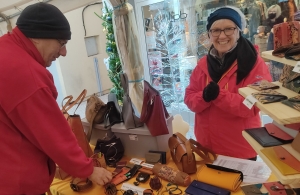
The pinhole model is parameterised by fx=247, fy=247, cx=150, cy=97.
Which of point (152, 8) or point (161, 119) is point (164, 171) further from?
point (152, 8)

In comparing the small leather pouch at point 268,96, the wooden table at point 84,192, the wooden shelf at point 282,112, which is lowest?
the wooden table at point 84,192

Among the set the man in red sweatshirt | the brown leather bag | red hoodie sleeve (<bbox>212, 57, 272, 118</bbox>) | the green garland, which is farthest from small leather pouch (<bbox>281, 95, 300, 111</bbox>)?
the green garland

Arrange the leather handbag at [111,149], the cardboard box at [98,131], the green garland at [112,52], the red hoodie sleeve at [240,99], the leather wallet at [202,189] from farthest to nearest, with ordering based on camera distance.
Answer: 1. the green garland at [112,52]
2. the cardboard box at [98,131]
3. the leather handbag at [111,149]
4. the red hoodie sleeve at [240,99]
5. the leather wallet at [202,189]

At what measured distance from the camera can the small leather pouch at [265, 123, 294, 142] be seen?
1.02 m

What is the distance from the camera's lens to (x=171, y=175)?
53.9 inches

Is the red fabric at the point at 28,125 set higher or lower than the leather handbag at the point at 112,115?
higher

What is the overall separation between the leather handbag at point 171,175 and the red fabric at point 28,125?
0.48 metres

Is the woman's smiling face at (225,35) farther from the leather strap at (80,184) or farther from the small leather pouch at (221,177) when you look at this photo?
the leather strap at (80,184)

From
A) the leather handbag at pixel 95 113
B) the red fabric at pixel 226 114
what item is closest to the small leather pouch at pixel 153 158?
the red fabric at pixel 226 114

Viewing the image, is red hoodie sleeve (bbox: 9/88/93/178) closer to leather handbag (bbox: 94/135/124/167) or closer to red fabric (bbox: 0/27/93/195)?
red fabric (bbox: 0/27/93/195)

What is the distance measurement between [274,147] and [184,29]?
2.54 m

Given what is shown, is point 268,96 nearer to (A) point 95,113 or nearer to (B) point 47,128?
(B) point 47,128

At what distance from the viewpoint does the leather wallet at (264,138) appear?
99cm

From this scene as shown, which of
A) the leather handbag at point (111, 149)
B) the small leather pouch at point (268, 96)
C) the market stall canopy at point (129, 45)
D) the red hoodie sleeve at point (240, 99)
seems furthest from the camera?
the market stall canopy at point (129, 45)
